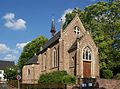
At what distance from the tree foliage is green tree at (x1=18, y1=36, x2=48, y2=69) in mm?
26393

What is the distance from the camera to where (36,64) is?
186 ft

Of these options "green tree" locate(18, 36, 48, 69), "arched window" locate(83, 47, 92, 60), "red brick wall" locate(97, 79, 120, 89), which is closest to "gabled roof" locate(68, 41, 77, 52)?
"arched window" locate(83, 47, 92, 60)

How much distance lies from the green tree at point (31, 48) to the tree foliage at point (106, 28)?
1039 inches

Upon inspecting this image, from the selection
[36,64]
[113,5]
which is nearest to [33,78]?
[36,64]

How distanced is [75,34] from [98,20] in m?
9.55

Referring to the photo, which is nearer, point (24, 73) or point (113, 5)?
point (113, 5)

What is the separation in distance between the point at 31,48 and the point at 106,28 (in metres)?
34.4

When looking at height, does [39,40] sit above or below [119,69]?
above

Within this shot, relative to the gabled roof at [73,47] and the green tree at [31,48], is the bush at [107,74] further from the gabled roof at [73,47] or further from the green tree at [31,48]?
the green tree at [31,48]

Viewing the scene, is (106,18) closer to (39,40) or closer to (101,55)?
(101,55)

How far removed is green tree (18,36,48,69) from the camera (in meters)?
79.9

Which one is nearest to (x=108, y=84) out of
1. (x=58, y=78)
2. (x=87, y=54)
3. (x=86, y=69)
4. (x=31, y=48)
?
(x=58, y=78)

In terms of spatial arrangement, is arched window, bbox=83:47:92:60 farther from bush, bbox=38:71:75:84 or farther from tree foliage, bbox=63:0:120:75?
tree foliage, bbox=63:0:120:75

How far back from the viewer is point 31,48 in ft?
266
